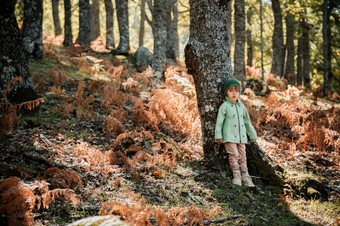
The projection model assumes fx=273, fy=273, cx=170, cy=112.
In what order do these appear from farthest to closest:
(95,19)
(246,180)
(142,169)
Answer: (95,19), (246,180), (142,169)

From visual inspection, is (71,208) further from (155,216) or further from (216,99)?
(216,99)

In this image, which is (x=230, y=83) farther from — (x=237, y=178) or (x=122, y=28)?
(x=122, y=28)

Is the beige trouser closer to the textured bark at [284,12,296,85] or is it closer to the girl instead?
the girl

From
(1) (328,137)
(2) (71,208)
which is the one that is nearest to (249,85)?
(1) (328,137)

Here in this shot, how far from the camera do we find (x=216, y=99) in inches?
187

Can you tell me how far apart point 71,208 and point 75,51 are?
405 inches

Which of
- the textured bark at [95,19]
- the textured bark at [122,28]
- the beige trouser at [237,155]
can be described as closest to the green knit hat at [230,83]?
the beige trouser at [237,155]

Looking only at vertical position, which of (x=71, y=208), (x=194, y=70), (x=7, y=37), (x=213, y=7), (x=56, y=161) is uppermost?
(x=213, y=7)

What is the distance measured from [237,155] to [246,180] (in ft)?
1.43

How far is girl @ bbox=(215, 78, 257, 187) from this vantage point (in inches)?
177

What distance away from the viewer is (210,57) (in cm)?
468

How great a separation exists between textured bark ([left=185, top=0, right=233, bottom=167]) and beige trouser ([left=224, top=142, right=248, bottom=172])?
25 centimetres

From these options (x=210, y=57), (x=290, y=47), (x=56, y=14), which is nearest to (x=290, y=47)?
(x=290, y=47)

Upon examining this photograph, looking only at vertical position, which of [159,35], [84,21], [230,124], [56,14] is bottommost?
[230,124]
